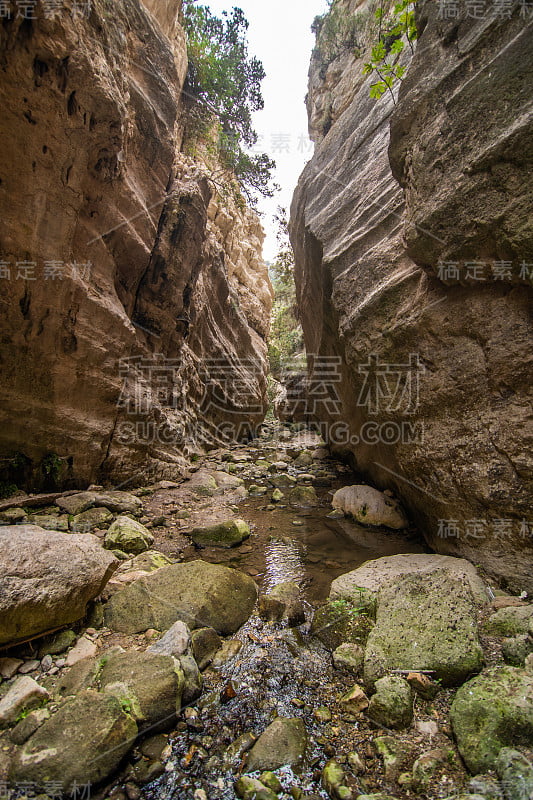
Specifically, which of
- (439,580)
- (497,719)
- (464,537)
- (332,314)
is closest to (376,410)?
(464,537)

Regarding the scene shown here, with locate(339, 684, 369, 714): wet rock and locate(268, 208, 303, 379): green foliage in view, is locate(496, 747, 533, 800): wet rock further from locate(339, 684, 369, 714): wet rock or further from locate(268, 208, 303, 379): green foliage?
locate(268, 208, 303, 379): green foliage

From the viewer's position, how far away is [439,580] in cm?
340

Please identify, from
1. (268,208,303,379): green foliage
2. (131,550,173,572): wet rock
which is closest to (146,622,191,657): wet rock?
(131,550,173,572): wet rock

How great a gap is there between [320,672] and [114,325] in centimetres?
628

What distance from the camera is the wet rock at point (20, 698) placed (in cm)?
220

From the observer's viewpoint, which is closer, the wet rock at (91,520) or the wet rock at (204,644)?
the wet rock at (204,644)

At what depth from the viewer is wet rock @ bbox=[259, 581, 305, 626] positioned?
3.65 meters

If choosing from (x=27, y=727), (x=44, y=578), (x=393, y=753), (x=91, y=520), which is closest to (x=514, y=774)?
(x=393, y=753)

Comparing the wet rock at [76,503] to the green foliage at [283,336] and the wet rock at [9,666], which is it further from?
the green foliage at [283,336]

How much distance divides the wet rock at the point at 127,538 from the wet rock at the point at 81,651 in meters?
1.75

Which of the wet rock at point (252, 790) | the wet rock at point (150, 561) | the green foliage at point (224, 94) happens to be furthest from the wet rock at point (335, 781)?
the green foliage at point (224, 94)

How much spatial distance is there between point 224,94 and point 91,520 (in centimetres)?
1236

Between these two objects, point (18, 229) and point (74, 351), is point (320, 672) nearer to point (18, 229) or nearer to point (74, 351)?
point (74, 351)

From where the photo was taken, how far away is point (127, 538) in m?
4.85
